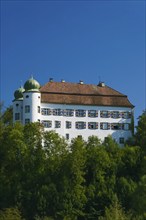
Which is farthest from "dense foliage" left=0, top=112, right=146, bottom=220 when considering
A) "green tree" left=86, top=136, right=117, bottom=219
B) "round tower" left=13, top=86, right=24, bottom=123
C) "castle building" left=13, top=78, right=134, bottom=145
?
"round tower" left=13, top=86, right=24, bottom=123

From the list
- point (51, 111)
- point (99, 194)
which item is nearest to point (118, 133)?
point (51, 111)

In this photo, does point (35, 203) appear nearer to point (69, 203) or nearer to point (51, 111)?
point (69, 203)

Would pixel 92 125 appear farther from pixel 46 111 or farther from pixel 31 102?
pixel 31 102

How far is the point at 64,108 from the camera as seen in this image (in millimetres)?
98625

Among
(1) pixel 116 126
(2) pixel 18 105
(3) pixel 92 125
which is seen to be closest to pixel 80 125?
(3) pixel 92 125

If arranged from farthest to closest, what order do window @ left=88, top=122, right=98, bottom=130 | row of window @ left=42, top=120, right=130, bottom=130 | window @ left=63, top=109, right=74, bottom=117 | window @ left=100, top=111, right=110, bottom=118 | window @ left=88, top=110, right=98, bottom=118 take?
window @ left=100, top=111, right=110, bottom=118, window @ left=88, top=110, right=98, bottom=118, window @ left=88, top=122, right=98, bottom=130, window @ left=63, top=109, right=74, bottom=117, row of window @ left=42, top=120, right=130, bottom=130

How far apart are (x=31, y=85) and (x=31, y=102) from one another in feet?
9.38

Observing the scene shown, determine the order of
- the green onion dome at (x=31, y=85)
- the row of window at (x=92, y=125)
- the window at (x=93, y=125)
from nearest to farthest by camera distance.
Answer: the row of window at (x=92, y=125) → the green onion dome at (x=31, y=85) → the window at (x=93, y=125)

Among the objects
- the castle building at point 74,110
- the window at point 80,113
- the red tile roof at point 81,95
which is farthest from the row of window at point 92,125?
Answer: the red tile roof at point 81,95

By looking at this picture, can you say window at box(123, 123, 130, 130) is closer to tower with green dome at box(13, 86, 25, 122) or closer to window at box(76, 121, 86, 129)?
window at box(76, 121, 86, 129)

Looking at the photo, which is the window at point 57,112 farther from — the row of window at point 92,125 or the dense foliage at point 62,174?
the dense foliage at point 62,174

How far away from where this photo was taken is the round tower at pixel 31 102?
96000mm

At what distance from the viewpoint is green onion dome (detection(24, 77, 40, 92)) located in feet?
320

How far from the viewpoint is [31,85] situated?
9781cm
